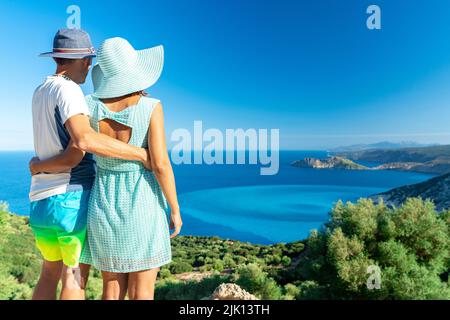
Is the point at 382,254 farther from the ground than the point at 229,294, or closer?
closer

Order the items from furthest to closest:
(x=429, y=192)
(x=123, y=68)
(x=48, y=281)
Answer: (x=429, y=192)
(x=48, y=281)
(x=123, y=68)

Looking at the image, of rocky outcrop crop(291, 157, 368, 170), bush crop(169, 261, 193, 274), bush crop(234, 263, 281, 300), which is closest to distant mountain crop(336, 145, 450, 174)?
rocky outcrop crop(291, 157, 368, 170)

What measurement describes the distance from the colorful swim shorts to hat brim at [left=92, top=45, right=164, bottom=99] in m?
0.52

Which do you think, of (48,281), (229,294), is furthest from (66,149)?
(229,294)

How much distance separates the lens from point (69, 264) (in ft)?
6.28

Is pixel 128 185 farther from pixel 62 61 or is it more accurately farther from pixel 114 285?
pixel 62 61

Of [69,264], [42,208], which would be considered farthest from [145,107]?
→ [69,264]

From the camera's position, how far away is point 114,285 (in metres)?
2.08

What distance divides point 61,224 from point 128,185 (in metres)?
0.36

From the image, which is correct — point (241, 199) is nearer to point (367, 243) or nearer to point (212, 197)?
point (212, 197)

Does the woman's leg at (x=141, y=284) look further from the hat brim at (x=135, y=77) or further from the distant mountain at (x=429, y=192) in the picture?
the distant mountain at (x=429, y=192)

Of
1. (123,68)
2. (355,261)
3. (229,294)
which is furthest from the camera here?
(355,261)

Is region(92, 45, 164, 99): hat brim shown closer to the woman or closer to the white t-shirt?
the woman
